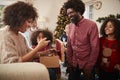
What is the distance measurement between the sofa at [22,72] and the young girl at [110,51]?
1.11 meters

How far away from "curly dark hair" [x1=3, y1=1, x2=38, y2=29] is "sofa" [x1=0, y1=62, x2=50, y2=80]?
479mm

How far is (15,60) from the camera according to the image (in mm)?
1373

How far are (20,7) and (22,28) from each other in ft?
0.53

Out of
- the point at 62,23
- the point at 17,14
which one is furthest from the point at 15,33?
the point at 62,23

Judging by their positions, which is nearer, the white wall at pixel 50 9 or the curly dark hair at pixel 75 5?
the curly dark hair at pixel 75 5

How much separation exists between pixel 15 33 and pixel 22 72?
54cm

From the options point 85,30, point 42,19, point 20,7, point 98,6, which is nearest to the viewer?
point 20,7

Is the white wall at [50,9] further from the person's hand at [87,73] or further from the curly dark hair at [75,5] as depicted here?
the person's hand at [87,73]

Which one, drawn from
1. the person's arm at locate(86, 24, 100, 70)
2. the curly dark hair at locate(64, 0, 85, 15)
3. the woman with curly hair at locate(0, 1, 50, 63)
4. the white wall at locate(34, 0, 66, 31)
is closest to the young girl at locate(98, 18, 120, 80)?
the person's arm at locate(86, 24, 100, 70)

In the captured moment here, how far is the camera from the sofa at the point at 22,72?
1.03 metres

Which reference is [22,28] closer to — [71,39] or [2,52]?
[2,52]

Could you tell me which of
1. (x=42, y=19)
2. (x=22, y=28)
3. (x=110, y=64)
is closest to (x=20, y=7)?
(x=22, y=28)

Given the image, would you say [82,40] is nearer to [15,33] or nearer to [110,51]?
[110,51]

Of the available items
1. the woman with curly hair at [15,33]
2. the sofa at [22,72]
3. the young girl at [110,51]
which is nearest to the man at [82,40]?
the young girl at [110,51]
